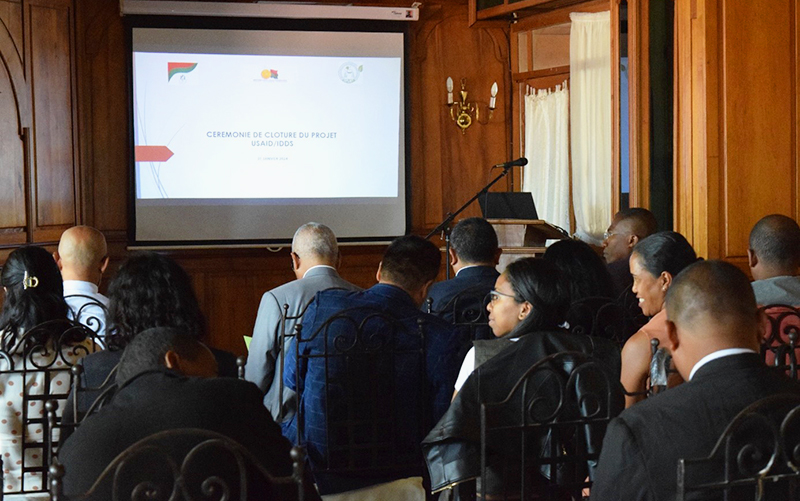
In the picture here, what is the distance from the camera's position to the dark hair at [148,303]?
9.36 ft

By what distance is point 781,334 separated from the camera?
10.8ft

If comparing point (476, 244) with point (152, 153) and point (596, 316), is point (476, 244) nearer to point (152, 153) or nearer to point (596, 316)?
point (596, 316)

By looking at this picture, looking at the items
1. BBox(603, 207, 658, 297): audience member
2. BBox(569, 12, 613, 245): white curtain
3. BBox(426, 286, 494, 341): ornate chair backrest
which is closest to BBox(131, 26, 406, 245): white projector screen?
BBox(569, 12, 613, 245): white curtain

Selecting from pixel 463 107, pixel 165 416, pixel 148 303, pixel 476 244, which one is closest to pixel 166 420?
pixel 165 416

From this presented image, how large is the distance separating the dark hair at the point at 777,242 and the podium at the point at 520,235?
7.70 ft

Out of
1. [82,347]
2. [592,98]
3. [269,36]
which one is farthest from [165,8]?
[82,347]

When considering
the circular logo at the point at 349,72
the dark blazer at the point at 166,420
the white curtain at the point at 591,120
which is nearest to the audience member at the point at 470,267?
the dark blazer at the point at 166,420

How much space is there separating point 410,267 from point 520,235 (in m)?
3.21

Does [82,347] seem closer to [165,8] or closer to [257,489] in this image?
[257,489]

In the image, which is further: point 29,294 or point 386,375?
point 29,294

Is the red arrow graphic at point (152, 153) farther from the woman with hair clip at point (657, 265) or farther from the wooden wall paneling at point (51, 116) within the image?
the woman with hair clip at point (657, 265)

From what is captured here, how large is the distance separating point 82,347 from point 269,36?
5.07 m

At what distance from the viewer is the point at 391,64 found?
7.89m

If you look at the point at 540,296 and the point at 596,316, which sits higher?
the point at 540,296
